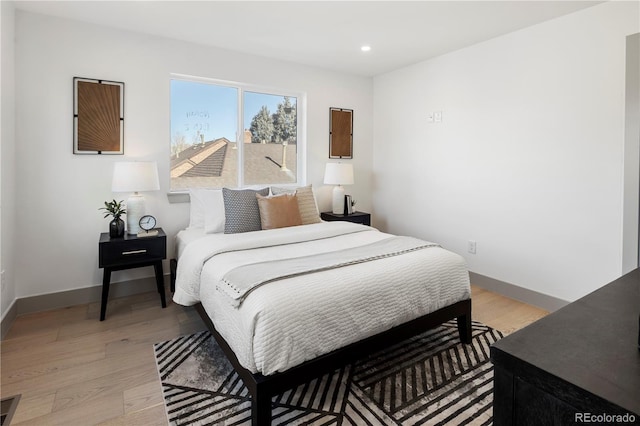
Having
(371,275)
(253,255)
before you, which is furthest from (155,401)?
(371,275)

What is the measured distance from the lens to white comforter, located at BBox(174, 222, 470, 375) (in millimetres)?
1604

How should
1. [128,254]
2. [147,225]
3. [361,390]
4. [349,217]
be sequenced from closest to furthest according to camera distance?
[361,390], [128,254], [147,225], [349,217]

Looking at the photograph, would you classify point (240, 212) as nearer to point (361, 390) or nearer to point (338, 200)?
point (338, 200)

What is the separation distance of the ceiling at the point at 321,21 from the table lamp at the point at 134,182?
1240 millimetres

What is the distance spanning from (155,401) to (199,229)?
1.68m

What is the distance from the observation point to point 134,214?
305cm

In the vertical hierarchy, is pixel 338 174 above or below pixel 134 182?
above

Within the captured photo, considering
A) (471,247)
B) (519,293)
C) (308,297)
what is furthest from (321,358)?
(471,247)

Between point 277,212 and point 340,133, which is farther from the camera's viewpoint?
point 340,133

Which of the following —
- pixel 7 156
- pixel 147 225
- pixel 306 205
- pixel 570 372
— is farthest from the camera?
pixel 306 205

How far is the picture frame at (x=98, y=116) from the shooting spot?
3004 millimetres

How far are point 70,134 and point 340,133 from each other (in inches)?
114

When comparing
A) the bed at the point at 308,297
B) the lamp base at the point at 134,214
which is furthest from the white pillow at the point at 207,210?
the lamp base at the point at 134,214

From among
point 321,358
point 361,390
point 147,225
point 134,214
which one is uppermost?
point 134,214
